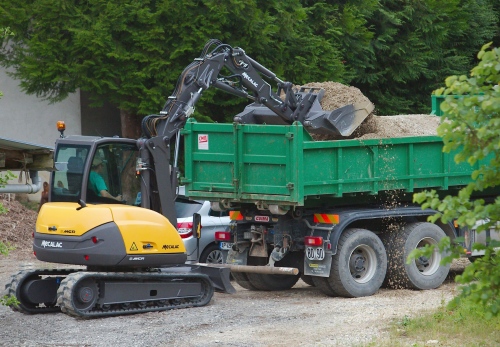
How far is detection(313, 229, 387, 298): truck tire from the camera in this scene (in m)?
13.0

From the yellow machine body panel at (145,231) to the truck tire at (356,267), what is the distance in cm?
217

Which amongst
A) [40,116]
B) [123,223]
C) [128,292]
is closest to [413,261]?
[128,292]

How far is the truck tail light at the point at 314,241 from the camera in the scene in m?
12.8

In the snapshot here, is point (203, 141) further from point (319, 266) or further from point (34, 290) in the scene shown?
point (34, 290)

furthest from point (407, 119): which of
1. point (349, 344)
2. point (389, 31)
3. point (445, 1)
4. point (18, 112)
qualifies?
point (18, 112)

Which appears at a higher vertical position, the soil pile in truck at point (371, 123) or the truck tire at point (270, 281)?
the soil pile in truck at point (371, 123)

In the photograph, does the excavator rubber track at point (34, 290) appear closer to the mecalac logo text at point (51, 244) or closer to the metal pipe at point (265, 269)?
the mecalac logo text at point (51, 244)

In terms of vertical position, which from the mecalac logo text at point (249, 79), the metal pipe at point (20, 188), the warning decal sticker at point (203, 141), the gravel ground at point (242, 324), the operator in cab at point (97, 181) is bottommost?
the gravel ground at point (242, 324)

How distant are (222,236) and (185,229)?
87 cm

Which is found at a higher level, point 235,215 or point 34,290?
point 235,215

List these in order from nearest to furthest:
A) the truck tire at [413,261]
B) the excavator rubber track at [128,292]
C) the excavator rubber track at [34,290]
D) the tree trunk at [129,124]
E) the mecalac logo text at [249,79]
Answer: the excavator rubber track at [128,292] → the excavator rubber track at [34,290] → the truck tire at [413,261] → the mecalac logo text at [249,79] → the tree trunk at [129,124]

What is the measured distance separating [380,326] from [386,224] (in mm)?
3312

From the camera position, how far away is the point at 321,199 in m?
13.3

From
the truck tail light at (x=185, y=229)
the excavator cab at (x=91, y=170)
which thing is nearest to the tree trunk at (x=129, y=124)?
the truck tail light at (x=185, y=229)
